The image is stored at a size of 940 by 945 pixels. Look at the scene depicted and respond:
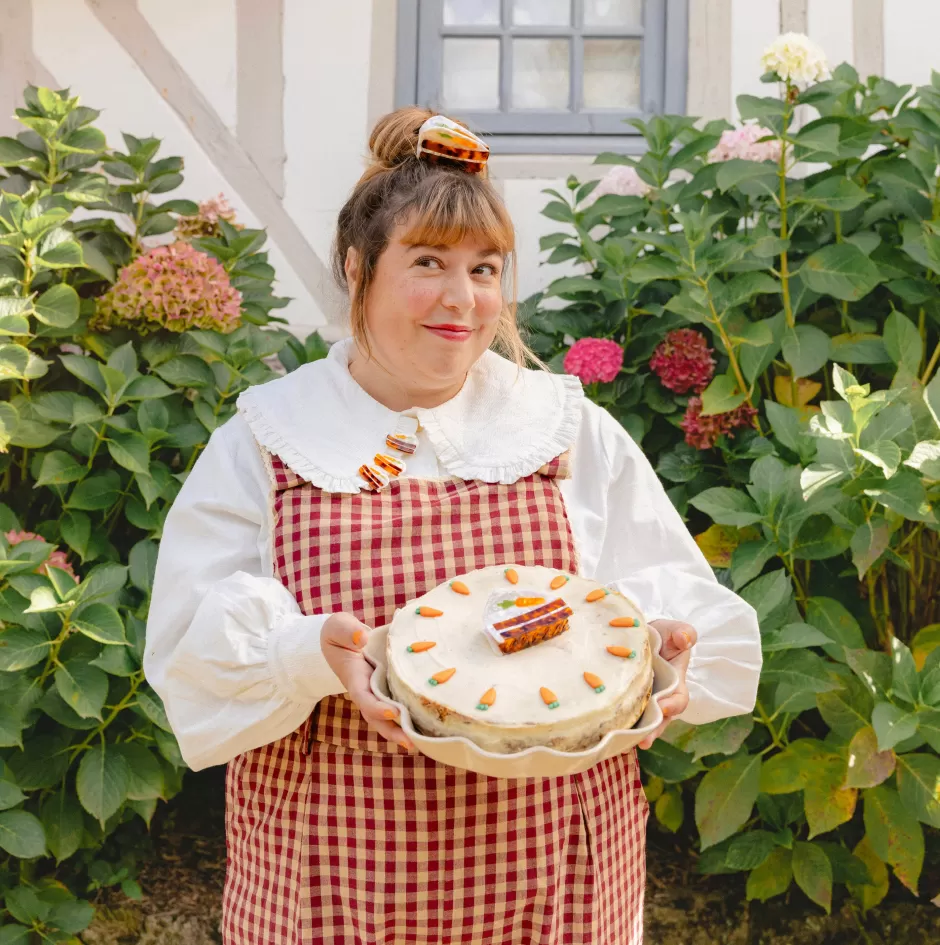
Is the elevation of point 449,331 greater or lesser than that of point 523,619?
greater

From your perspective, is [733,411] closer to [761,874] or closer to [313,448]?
[761,874]

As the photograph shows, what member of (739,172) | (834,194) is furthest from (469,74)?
(834,194)

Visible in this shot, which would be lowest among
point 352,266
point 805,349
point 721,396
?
point 721,396

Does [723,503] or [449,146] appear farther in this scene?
[723,503]

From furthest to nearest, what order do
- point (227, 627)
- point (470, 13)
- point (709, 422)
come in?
point (470, 13)
point (709, 422)
point (227, 627)

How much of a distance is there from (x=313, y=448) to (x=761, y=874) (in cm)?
149

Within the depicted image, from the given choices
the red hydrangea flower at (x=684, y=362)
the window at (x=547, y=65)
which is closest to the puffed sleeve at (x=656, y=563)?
the red hydrangea flower at (x=684, y=362)

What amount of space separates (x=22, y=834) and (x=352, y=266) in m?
1.40

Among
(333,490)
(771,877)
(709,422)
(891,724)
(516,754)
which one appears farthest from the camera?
(709,422)

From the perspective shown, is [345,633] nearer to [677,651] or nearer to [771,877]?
[677,651]

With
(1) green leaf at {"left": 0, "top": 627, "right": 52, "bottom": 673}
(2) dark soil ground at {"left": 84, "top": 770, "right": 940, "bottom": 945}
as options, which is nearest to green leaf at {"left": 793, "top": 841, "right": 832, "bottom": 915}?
(2) dark soil ground at {"left": 84, "top": 770, "right": 940, "bottom": 945}

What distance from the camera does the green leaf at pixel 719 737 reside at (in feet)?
7.04

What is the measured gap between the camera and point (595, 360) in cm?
259

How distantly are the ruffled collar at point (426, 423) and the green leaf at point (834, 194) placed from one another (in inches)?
48.0
